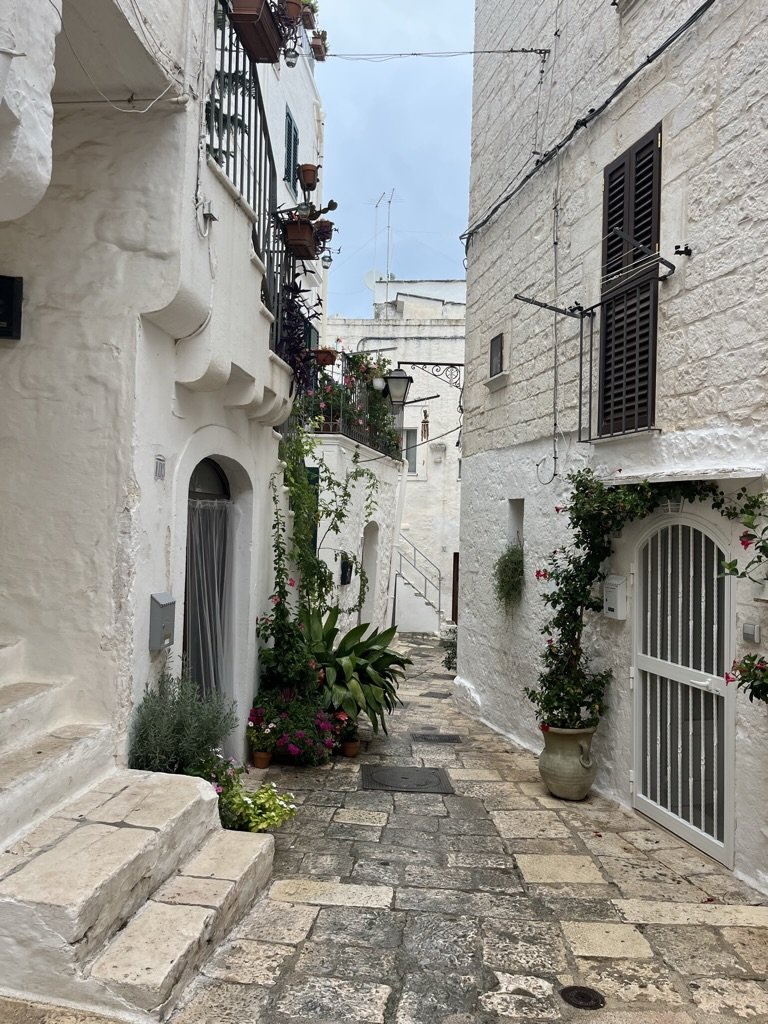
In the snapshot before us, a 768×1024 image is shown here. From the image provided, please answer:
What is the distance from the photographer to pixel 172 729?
4.48 meters

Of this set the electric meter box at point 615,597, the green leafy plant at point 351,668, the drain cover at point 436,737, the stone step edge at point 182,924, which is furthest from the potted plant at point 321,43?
the stone step edge at point 182,924

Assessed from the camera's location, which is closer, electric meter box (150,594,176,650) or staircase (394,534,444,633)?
electric meter box (150,594,176,650)

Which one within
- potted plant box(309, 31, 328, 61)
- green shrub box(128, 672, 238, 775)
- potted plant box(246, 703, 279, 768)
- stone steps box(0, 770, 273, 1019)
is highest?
potted plant box(309, 31, 328, 61)

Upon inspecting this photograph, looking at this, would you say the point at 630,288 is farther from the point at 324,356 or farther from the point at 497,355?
the point at 324,356

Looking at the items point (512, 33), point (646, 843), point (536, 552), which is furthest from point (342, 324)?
point (646, 843)

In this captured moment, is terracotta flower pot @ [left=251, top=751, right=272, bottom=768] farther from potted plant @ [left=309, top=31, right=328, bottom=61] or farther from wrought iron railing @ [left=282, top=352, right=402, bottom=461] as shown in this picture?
potted plant @ [left=309, top=31, right=328, bottom=61]

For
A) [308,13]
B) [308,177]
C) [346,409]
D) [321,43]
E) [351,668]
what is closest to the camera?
[351,668]

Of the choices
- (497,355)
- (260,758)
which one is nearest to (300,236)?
(497,355)

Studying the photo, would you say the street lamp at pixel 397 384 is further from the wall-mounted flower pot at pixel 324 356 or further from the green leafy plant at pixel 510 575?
the green leafy plant at pixel 510 575

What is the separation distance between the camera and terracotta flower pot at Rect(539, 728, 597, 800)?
20.4 ft

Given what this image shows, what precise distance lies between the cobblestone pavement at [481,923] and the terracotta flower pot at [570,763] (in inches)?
5.8

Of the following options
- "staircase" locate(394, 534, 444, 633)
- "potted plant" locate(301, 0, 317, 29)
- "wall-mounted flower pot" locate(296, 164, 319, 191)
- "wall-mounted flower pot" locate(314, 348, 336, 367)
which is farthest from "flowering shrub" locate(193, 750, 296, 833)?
"staircase" locate(394, 534, 444, 633)

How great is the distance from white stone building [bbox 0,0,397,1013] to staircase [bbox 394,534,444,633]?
1383 centimetres

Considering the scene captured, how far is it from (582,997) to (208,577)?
12.8 ft
